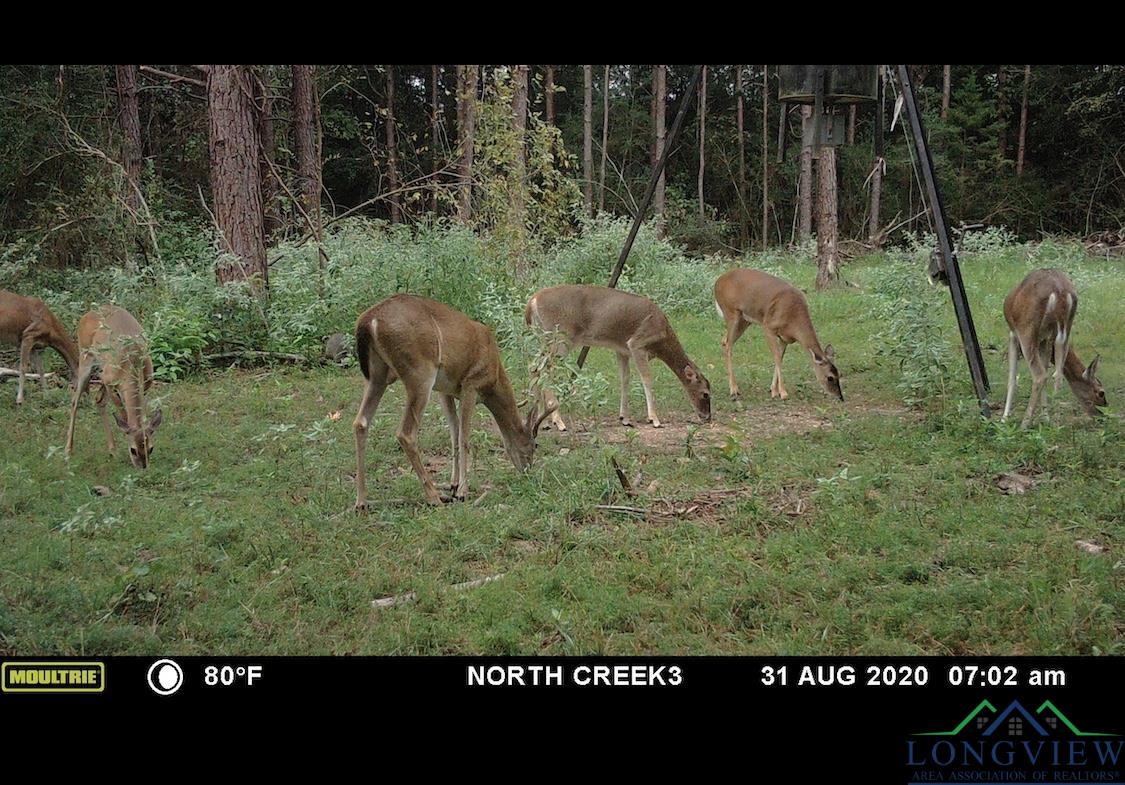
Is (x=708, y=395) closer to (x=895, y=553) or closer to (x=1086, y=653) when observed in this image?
(x=895, y=553)

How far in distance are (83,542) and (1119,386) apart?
945 centimetres

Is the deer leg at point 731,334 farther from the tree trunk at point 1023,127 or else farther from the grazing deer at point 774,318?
the tree trunk at point 1023,127

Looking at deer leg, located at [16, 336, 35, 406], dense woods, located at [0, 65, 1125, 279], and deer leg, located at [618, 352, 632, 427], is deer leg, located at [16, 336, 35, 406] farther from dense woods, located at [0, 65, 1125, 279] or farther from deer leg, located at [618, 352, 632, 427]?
deer leg, located at [618, 352, 632, 427]

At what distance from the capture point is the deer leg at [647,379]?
31.0 ft

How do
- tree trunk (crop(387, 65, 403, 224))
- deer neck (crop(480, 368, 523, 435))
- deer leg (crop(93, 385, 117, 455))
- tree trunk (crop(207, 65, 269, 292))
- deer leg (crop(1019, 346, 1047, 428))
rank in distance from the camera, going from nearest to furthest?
1. deer neck (crop(480, 368, 523, 435))
2. deer leg (crop(93, 385, 117, 455))
3. deer leg (crop(1019, 346, 1047, 428))
4. tree trunk (crop(207, 65, 269, 292))
5. tree trunk (crop(387, 65, 403, 224))

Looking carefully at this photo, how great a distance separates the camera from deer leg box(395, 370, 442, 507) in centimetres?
665

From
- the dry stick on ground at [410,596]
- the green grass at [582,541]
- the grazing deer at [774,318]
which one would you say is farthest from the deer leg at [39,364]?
the grazing deer at [774,318]
